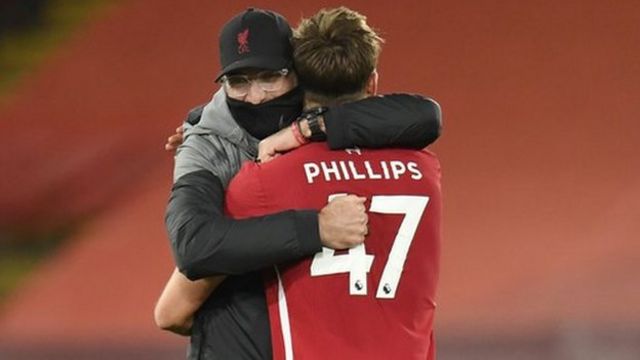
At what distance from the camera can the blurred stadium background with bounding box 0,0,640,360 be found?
3.40m

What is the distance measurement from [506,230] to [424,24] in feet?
1.79

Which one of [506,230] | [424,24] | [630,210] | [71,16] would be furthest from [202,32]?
[630,210]

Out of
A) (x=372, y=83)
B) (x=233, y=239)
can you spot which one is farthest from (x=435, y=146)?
(x=233, y=239)

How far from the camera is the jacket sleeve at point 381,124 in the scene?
5.21 ft

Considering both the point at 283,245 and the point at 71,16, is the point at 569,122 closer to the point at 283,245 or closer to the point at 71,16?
the point at 71,16

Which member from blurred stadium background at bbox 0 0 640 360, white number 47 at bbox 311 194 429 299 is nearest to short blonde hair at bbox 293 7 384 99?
white number 47 at bbox 311 194 429 299

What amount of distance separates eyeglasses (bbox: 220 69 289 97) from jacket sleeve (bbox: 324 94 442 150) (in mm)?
75

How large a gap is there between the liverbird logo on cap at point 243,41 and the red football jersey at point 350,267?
132mm

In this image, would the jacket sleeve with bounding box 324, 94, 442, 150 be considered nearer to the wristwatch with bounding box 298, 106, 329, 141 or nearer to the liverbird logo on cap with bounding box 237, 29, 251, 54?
the wristwatch with bounding box 298, 106, 329, 141

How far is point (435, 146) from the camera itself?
349 cm

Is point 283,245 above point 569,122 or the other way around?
above

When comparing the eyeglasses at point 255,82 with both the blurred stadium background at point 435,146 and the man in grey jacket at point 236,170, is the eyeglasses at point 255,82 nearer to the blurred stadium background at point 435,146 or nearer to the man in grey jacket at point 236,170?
the man in grey jacket at point 236,170

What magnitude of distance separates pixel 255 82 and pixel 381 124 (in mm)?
154

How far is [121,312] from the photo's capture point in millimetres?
3391
